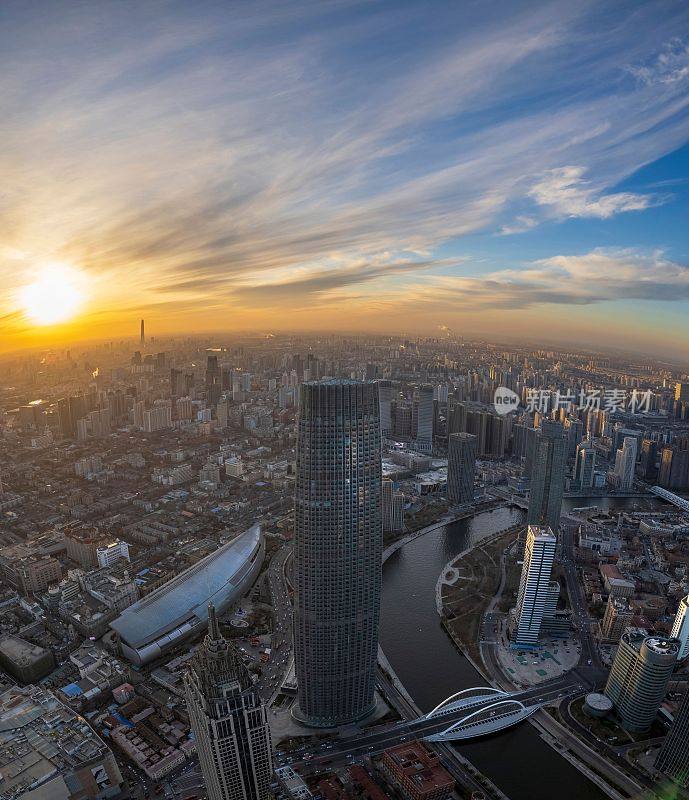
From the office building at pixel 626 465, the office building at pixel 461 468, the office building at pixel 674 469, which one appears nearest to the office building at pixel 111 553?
the office building at pixel 461 468

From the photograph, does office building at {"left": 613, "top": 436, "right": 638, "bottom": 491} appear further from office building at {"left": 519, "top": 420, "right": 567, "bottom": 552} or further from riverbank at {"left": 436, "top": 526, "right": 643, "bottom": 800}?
riverbank at {"left": 436, "top": 526, "right": 643, "bottom": 800}

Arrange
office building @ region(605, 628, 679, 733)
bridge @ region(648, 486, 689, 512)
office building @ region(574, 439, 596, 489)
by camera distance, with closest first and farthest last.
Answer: office building @ region(605, 628, 679, 733) < bridge @ region(648, 486, 689, 512) < office building @ region(574, 439, 596, 489)

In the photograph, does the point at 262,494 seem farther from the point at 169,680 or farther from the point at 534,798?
the point at 534,798

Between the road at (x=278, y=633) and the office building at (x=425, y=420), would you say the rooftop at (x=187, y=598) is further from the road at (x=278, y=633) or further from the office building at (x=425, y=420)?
the office building at (x=425, y=420)

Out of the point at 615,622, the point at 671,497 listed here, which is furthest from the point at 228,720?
the point at 671,497

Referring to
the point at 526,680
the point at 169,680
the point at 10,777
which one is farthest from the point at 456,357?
the point at 10,777

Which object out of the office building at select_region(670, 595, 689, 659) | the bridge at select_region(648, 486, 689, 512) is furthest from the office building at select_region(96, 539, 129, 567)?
the bridge at select_region(648, 486, 689, 512)
